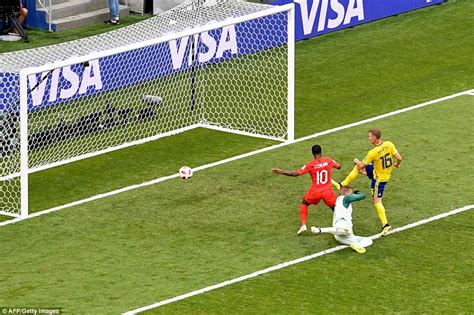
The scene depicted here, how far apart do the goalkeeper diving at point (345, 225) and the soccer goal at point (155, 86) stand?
5501 millimetres

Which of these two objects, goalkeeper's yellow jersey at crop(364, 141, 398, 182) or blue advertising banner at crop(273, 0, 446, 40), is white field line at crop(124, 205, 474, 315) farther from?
blue advertising banner at crop(273, 0, 446, 40)

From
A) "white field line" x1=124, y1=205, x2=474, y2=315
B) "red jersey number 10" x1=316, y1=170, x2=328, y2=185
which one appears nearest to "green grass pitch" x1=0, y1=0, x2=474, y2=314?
"white field line" x1=124, y1=205, x2=474, y2=315

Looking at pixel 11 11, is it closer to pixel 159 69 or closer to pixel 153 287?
pixel 159 69

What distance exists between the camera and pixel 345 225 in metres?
23.0

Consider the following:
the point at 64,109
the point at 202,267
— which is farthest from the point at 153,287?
the point at 64,109

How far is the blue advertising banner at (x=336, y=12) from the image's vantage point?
35.4 metres

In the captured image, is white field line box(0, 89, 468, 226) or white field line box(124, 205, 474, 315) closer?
white field line box(124, 205, 474, 315)

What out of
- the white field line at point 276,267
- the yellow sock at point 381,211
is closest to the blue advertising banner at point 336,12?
the white field line at point 276,267

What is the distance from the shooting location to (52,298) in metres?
21.0

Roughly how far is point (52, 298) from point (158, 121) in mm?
9010

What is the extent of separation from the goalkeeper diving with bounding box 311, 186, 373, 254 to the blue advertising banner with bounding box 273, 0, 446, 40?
41.8 feet

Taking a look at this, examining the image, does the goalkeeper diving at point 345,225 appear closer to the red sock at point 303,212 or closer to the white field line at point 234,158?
the red sock at point 303,212

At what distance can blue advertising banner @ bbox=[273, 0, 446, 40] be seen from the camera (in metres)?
35.4

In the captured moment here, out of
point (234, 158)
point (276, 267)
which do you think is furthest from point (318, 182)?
point (234, 158)
